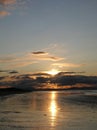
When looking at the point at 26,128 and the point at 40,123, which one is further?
the point at 40,123

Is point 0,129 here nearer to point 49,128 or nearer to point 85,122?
point 49,128

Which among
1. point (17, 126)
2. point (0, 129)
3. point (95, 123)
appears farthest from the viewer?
point (95, 123)

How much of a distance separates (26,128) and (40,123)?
10.2ft

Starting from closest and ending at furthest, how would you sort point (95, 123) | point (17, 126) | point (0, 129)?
point (0, 129)
point (17, 126)
point (95, 123)

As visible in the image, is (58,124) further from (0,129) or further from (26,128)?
(0,129)

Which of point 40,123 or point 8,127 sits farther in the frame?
point 40,123

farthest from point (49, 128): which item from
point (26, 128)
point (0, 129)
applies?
point (0, 129)

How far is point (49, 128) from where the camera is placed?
2350 centimetres

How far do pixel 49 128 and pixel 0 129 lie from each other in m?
3.52

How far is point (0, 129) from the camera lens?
22.7m

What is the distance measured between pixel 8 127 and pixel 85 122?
6.70 metres

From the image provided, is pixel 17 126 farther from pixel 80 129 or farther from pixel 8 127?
pixel 80 129

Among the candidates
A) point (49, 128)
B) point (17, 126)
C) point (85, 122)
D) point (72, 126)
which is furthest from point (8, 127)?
point (85, 122)

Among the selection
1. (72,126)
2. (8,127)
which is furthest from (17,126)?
(72,126)
